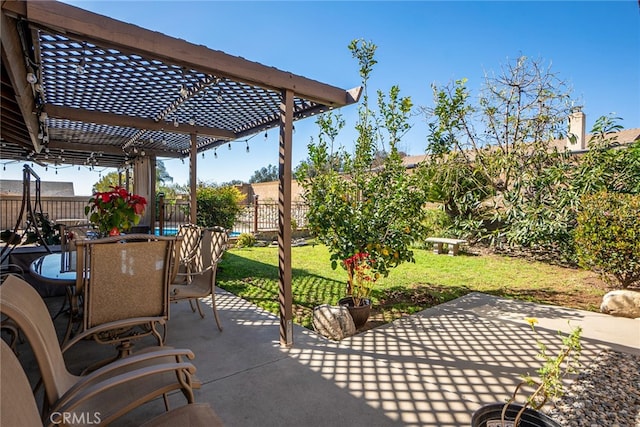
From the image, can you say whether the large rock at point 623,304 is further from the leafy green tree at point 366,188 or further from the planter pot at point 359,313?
the planter pot at point 359,313

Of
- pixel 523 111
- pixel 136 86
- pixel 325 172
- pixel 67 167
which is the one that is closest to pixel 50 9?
pixel 136 86

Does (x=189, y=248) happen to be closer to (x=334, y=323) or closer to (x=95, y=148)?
(x=334, y=323)

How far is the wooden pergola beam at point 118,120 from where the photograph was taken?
514cm

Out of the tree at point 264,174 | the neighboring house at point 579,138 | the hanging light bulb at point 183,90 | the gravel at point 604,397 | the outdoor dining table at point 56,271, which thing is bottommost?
the gravel at point 604,397

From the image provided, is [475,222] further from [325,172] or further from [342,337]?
[342,337]

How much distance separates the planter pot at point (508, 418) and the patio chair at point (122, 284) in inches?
84.3

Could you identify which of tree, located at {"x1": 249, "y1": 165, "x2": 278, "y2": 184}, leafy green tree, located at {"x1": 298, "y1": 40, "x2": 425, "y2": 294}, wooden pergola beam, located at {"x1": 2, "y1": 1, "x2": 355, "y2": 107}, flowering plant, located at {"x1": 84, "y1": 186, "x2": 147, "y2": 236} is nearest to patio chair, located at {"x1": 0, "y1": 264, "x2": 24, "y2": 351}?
flowering plant, located at {"x1": 84, "y1": 186, "x2": 147, "y2": 236}

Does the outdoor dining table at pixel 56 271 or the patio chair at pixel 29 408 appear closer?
the patio chair at pixel 29 408

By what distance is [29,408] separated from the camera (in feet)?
3.43

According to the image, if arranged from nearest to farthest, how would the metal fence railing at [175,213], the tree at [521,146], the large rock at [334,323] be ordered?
1. the large rock at [334,323]
2. the tree at [521,146]
3. the metal fence railing at [175,213]

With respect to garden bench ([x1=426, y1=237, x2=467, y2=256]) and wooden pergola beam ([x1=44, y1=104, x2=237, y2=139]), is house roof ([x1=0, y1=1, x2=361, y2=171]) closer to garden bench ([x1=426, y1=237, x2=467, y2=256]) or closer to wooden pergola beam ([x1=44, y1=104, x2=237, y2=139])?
wooden pergola beam ([x1=44, y1=104, x2=237, y2=139])

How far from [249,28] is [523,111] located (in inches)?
229

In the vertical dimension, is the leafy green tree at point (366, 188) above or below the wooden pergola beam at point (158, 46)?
below

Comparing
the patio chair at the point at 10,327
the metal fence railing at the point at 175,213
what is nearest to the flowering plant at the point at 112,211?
the patio chair at the point at 10,327
